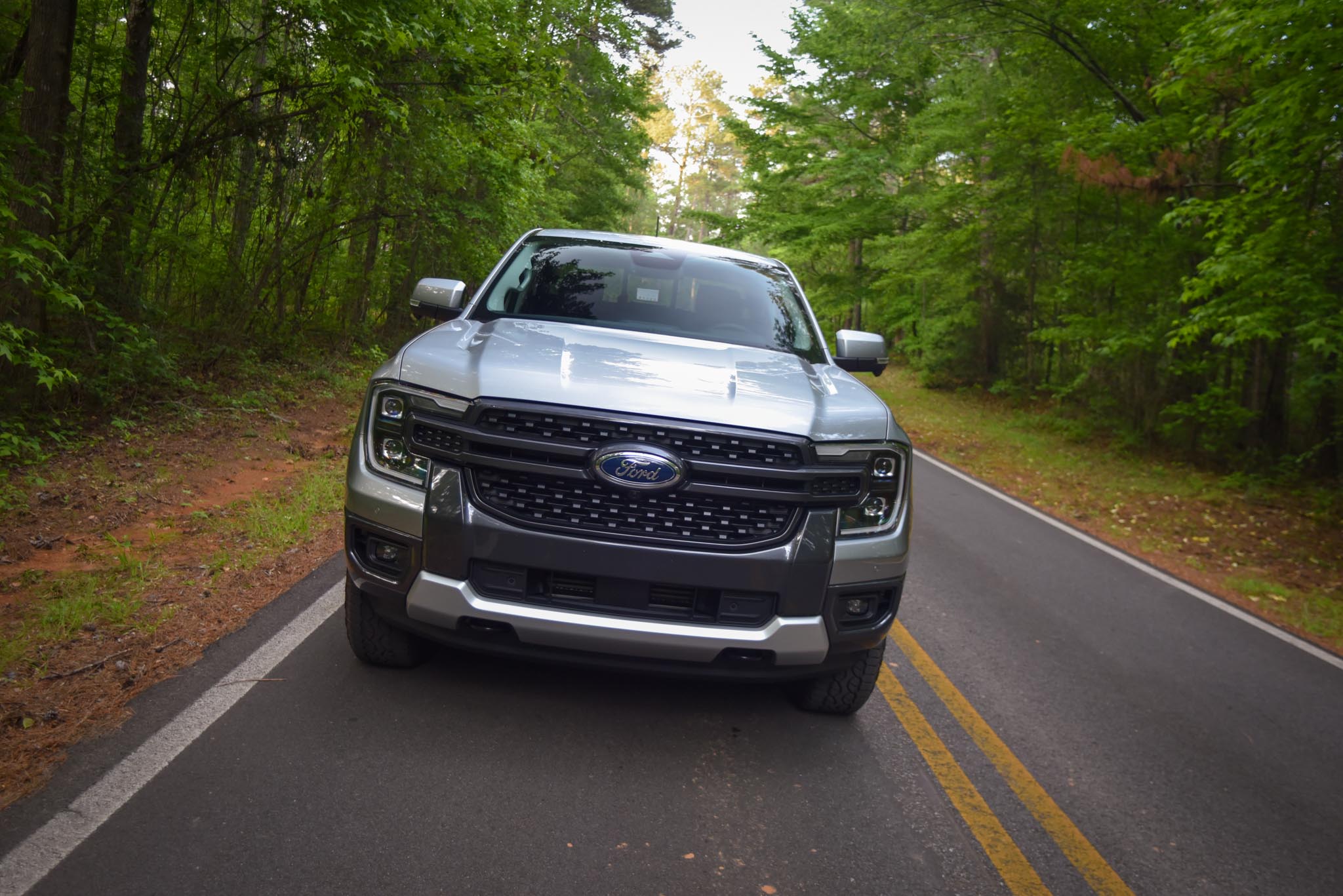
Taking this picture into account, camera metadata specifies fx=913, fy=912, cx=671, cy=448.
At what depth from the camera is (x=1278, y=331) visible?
9.81 meters

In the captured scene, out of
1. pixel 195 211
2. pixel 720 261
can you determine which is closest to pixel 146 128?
pixel 195 211

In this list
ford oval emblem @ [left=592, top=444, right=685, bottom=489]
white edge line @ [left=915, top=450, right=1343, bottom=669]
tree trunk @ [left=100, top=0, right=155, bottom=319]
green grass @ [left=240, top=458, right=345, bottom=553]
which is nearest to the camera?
ford oval emblem @ [left=592, top=444, right=685, bottom=489]

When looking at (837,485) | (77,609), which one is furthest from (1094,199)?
(77,609)

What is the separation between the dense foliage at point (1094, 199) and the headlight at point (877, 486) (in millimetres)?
7327

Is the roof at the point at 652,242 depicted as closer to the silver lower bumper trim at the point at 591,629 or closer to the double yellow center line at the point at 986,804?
the double yellow center line at the point at 986,804

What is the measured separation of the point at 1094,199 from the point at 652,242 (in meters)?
13.9

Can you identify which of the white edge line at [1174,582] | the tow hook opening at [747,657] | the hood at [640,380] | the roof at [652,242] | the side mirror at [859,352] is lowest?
the white edge line at [1174,582]

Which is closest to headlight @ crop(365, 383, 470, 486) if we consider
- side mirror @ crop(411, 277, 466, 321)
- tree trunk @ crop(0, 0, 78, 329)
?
side mirror @ crop(411, 277, 466, 321)

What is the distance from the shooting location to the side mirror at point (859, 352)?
15.8 feet

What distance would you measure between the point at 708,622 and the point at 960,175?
72.2 ft

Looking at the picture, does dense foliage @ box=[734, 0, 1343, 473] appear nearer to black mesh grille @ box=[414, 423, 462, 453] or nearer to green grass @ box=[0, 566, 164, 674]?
black mesh grille @ box=[414, 423, 462, 453]

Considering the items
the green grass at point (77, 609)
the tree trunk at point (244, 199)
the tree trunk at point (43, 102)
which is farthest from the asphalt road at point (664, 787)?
the tree trunk at point (244, 199)

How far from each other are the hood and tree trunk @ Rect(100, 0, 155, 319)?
638 centimetres

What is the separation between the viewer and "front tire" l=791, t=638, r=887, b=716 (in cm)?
372
